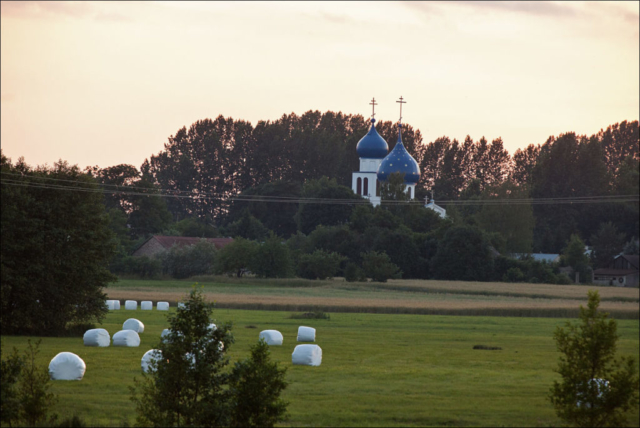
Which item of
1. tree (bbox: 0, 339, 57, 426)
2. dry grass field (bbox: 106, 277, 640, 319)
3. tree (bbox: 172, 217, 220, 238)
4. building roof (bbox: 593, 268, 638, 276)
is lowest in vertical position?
dry grass field (bbox: 106, 277, 640, 319)

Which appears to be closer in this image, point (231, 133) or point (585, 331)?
point (585, 331)

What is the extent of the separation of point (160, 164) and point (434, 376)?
129 meters

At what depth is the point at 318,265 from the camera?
3637 inches

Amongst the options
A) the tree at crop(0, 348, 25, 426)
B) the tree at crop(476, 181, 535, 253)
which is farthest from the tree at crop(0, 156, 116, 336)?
the tree at crop(476, 181, 535, 253)

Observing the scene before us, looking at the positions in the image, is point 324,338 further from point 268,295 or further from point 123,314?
point 268,295

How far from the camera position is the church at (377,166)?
418 feet

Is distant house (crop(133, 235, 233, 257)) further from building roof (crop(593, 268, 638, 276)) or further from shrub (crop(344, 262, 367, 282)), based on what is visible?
building roof (crop(593, 268, 638, 276))

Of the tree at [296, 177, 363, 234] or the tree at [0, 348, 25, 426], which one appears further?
the tree at [296, 177, 363, 234]

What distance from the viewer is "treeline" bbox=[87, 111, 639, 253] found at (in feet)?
389

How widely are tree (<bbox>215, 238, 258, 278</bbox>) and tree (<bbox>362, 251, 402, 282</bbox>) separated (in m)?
12.0

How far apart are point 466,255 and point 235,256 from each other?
24136mm

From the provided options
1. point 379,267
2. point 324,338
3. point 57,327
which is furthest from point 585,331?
point 379,267

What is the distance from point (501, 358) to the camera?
31.4m

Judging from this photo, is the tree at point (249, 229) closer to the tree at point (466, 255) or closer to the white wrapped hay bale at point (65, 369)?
the tree at point (466, 255)
